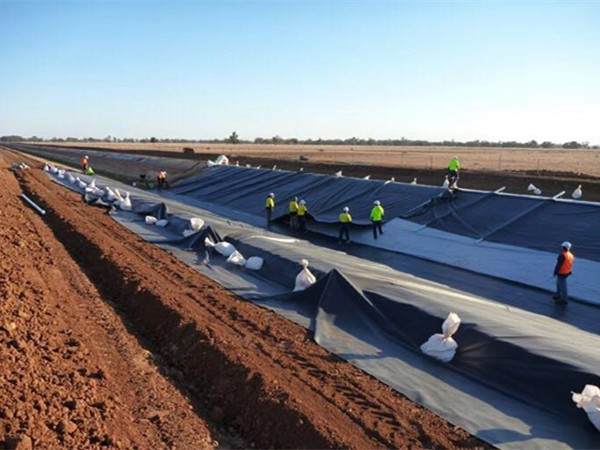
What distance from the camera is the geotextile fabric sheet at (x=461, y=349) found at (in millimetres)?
5336

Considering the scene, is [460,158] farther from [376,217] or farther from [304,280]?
[304,280]

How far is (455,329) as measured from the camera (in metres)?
6.56

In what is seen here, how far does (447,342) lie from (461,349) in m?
0.20

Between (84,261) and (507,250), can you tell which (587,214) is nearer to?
(507,250)

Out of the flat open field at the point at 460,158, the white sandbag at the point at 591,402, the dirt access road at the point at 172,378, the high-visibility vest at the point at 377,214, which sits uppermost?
the flat open field at the point at 460,158

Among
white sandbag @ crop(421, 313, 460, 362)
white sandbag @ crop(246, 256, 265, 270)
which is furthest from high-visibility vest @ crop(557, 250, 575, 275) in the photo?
white sandbag @ crop(246, 256, 265, 270)

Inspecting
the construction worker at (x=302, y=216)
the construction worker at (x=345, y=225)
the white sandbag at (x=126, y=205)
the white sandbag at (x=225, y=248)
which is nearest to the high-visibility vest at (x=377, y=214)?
the construction worker at (x=345, y=225)

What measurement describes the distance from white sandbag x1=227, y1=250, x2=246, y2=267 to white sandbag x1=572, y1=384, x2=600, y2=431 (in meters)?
7.53

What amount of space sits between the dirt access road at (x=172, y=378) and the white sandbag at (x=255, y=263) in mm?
1282

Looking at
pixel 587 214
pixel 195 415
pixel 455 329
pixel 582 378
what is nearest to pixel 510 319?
pixel 455 329

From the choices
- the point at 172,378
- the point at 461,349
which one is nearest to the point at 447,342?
the point at 461,349

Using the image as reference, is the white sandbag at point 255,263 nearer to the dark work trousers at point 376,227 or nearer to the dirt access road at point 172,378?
the dirt access road at point 172,378

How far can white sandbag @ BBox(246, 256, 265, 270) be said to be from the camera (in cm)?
1091

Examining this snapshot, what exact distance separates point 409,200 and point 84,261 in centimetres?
995
